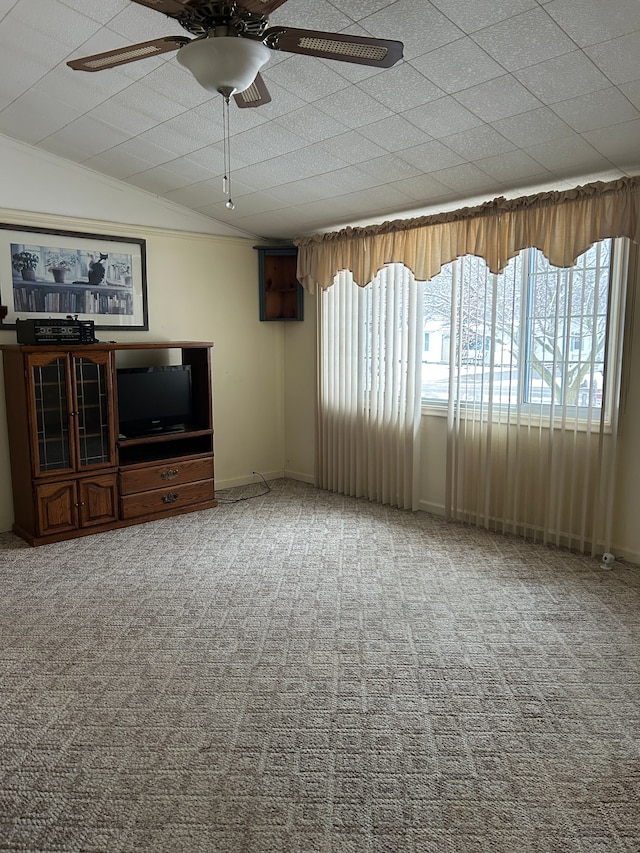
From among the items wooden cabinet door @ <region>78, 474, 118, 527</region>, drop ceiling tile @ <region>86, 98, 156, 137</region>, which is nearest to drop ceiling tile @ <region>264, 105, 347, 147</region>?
drop ceiling tile @ <region>86, 98, 156, 137</region>

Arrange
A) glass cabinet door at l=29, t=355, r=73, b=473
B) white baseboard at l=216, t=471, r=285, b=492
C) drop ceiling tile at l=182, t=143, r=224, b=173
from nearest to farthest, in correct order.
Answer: drop ceiling tile at l=182, t=143, r=224, b=173 < glass cabinet door at l=29, t=355, r=73, b=473 < white baseboard at l=216, t=471, r=285, b=492

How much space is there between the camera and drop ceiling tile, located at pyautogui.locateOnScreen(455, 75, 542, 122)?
109 inches

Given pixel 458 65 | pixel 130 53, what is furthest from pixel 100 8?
pixel 458 65

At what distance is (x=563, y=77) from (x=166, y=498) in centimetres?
361

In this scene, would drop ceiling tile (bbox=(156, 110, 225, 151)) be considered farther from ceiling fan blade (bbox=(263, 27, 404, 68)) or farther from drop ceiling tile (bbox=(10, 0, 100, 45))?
ceiling fan blade (bbox=(263, 27, 404, 68))

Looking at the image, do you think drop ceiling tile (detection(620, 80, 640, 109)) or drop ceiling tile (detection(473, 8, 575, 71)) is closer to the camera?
drop ceiling tile (detection(473, 8, 575, 71))

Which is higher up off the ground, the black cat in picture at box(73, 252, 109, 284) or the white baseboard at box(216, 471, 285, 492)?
the black cat in picture at box(73, 252, 109, 284)

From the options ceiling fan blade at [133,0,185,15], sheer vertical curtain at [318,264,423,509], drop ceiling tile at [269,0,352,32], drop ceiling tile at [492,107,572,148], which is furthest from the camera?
sheer vertical curtain at [318,264,423,509]

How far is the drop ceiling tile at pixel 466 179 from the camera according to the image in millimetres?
3678

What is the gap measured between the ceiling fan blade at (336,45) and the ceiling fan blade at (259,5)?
0.08m

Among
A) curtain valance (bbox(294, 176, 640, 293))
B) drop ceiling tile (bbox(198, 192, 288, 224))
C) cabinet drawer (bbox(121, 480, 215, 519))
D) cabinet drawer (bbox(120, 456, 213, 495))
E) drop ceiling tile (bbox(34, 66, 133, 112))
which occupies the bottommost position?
cabinet drawer (bbox(121, 480, 215, 519))

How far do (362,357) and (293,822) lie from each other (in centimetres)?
372

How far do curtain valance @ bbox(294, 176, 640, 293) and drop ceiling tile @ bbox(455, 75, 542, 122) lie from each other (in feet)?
2.79

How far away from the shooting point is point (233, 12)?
6.10 ft
